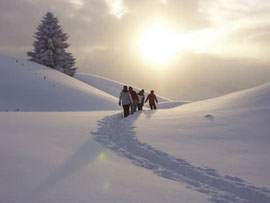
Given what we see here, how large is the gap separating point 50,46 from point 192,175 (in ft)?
102

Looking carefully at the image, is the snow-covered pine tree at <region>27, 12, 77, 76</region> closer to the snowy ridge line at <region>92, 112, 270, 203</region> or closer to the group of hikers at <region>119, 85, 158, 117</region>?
the group of hikers at <region>119, 85, 158, 117</region>

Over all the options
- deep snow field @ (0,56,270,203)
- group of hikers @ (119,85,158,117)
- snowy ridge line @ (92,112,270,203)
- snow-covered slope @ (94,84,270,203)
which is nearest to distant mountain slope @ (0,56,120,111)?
group of hikers @ (119,85,158,117)

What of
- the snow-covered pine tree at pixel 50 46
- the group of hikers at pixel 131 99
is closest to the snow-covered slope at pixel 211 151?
the group of hikers at pixel 131 99

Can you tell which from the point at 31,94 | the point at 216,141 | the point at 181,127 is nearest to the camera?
the point at 216,141

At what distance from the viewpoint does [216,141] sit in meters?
6.29

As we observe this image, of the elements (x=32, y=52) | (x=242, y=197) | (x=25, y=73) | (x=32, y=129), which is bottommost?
(x=242, y=197)

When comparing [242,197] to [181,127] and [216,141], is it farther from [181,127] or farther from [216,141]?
[181,127]

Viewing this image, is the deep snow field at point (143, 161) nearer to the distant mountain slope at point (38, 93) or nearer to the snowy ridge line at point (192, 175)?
the snowy ridge line at point (192, 175)

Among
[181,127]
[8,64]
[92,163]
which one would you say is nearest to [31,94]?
[8,64]

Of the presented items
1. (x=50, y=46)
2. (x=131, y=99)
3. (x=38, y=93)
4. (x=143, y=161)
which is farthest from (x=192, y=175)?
(x=50, y=46)

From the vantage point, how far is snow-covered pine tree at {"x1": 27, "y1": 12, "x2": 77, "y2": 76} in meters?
31.3

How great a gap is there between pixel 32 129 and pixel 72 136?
1297mm

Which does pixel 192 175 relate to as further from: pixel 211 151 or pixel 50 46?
pixel 50 46

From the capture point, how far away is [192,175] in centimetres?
445
